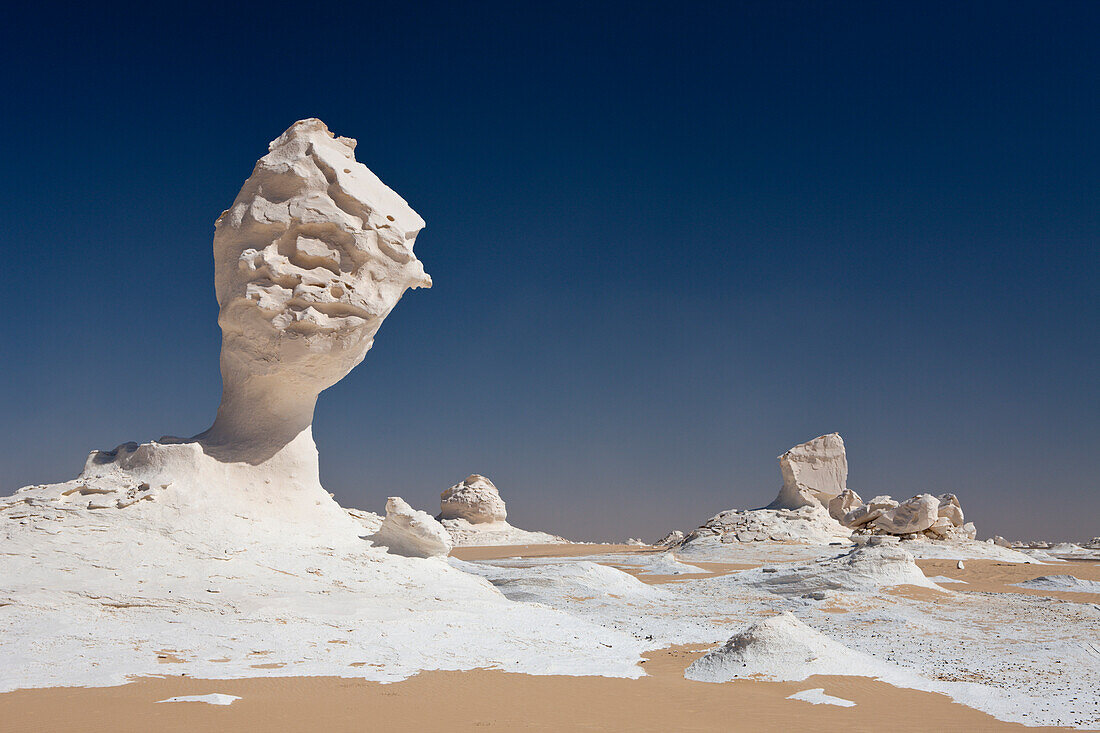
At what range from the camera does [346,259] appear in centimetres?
1069

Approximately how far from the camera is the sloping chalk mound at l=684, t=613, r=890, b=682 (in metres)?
6.90

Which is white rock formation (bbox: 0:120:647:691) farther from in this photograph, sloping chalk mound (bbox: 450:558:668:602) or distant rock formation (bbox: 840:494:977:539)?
distant rock formation (bbox: 840:494:977:539)

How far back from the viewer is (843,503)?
105 feet

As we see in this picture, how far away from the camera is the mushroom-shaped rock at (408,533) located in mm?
10750

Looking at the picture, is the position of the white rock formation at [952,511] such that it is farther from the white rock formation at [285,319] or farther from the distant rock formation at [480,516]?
the white rock formation at [285,319]

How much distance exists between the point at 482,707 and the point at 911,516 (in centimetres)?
2395

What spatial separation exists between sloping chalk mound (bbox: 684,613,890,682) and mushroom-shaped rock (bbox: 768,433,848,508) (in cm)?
2471

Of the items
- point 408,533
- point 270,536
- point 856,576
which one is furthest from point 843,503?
point 270,536

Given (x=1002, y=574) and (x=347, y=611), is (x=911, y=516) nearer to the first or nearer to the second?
(x=1002, y=574)

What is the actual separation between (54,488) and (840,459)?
29224 mm

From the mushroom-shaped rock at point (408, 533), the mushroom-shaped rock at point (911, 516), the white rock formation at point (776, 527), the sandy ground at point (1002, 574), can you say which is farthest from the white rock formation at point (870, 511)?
the mushroom-shaped rock at point (408, 533)

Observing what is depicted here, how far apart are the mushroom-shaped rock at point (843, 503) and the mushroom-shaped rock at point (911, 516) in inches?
186

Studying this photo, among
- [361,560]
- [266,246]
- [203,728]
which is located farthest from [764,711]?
[266,246]

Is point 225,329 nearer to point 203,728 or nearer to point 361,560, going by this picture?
point 361,560
